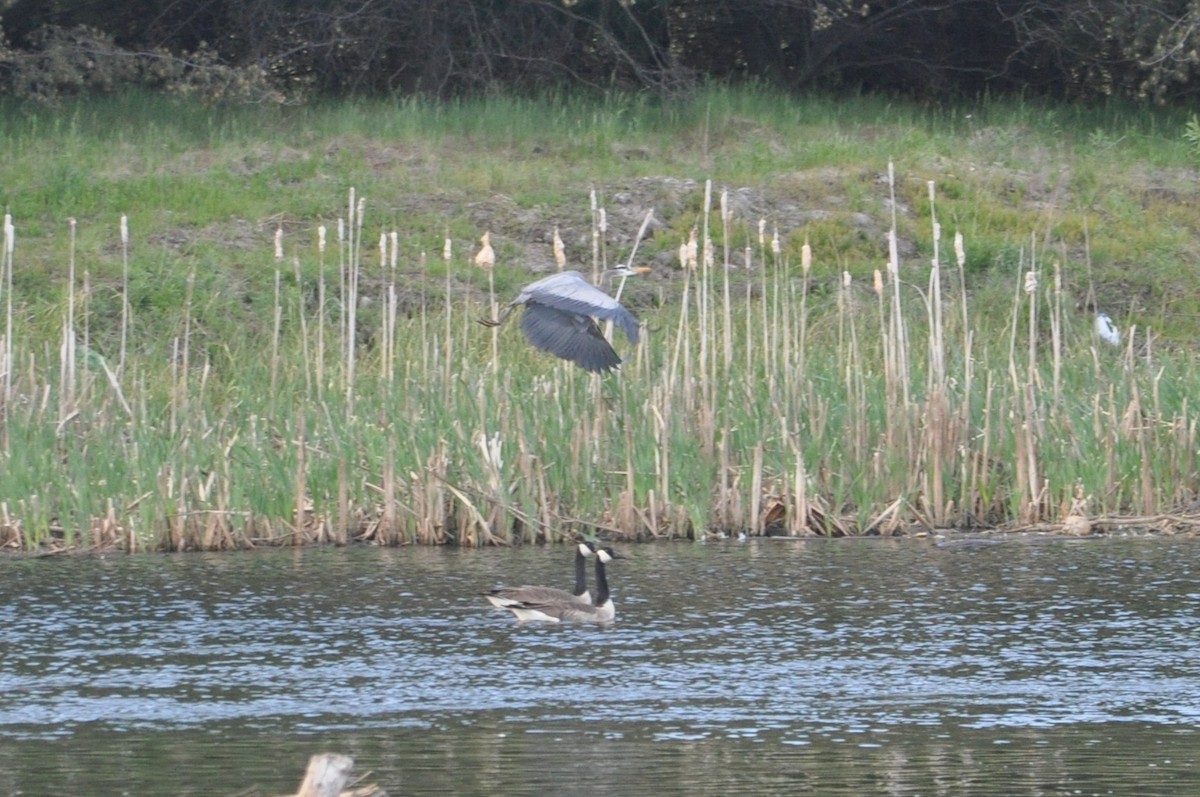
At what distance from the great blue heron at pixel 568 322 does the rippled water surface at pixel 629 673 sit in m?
0.96

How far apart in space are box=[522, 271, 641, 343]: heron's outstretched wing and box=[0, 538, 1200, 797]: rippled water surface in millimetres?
1156

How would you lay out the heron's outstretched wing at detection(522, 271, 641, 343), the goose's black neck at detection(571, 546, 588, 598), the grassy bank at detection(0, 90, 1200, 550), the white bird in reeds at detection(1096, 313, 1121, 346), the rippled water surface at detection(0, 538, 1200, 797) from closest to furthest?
1. the rippled water surface at detection(0, 538, 1200, 797)
2. the goose's black neck at detection(571, 546, 588, 598)
3. the heron's outstretched wing at detection(522, 271, 641, 343)
4. the grassy bank at detection(0, 90, 1200, 550)
5. the white bird in reeds at detection(1096, 313, 1121, 346)

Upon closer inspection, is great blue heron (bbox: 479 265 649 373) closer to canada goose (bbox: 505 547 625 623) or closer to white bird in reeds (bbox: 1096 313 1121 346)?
canada goose (bbox: 505 547 625 623)

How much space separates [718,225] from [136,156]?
525 centimetres

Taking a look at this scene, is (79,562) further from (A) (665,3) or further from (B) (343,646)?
(A) (665,3)

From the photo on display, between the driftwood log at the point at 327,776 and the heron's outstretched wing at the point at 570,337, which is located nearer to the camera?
the driftwood log at the point at 327,776

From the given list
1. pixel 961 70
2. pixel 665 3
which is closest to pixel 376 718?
pixel 665 3

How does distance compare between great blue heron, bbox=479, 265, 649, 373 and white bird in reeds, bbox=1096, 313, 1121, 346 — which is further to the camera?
white bird in reeds, bbox=1096, 313, 1121, 346

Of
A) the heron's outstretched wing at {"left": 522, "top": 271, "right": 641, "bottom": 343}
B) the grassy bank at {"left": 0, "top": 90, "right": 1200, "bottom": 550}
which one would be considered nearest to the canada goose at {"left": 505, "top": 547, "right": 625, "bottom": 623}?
the heron's outstretched wing at {"left": 522, "top": 271, "right": 641, "bottom": 343}

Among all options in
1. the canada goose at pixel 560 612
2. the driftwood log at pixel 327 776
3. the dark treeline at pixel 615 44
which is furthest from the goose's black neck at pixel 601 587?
the dark treeline at pixel 615 44

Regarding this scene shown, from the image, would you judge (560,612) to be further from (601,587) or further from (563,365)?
(563,365)

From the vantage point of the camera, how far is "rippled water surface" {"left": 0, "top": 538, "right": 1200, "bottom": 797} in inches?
215

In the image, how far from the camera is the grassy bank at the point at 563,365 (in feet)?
31.3

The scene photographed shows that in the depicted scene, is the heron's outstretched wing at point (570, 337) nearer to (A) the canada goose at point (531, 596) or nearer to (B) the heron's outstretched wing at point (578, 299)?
(B) the heron's outstretched wing at point (578, 299)
